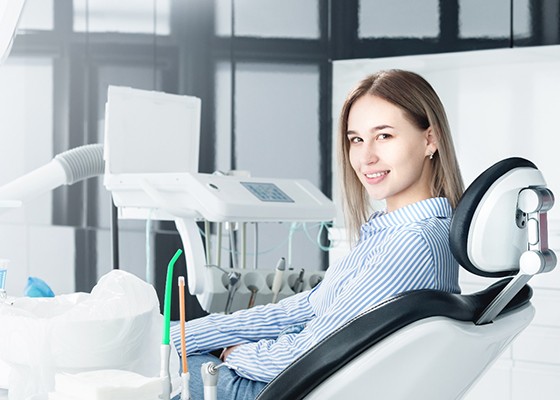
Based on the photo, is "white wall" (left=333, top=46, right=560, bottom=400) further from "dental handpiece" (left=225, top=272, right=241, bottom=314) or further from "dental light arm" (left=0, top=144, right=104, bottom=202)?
"dental light arm" (left=0, top=144, right=104, bottom=202)

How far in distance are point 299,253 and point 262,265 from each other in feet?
0.82

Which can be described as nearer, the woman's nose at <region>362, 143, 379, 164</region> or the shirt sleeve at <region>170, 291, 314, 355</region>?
the woman's nose at <region>362, 143, 379, 164</region>

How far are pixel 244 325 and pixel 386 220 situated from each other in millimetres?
454

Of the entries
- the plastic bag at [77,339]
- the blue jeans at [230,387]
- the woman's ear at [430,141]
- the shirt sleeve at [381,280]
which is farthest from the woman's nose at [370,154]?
the plastic bag at [77,339]

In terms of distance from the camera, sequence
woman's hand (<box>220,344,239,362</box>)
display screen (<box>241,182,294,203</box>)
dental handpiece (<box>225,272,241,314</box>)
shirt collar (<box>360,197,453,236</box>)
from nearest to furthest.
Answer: shirt collar (<box>360,197,453,236</box>) < woman's hand (<box>220,344,239,362</box>) < display screen (<box>241,182,294,203</box>) < dental handpiece (<box>225,272,241,314</box>)

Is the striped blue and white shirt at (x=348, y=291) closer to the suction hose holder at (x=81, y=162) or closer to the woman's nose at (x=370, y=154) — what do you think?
the woman's nose at (x=370, y=154)

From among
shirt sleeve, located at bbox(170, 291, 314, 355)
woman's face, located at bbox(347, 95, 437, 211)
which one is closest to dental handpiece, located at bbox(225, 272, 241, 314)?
shirt sleeve, located at bbox(170, 291, 314, 355)

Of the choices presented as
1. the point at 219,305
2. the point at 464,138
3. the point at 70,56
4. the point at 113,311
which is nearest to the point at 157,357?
the point at 113,311

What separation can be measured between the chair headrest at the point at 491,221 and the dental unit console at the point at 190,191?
95cm

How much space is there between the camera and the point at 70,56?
489 cm

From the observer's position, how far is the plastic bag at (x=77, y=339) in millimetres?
1189

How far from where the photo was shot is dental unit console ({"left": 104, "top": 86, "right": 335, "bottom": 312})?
2204 mm

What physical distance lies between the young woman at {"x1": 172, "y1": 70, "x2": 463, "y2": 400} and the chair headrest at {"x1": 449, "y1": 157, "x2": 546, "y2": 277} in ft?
0.90

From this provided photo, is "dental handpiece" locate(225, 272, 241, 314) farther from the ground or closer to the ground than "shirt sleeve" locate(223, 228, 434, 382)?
closer to the ground
